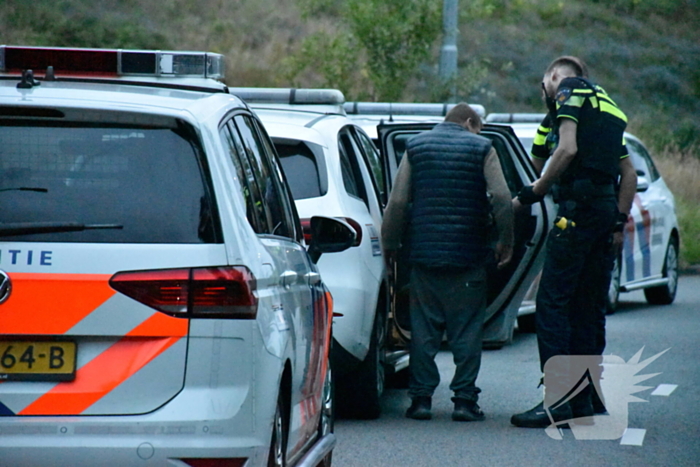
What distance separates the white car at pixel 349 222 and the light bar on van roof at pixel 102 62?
6.45ft

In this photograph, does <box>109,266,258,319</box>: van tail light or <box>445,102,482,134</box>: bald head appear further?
<box>445,102,482,134</box>: bald head

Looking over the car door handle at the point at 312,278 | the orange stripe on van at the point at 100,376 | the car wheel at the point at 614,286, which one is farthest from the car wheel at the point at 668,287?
the orange stripe on van at the point at 100,376

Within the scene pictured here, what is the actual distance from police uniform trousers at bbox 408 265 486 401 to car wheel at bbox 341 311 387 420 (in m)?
0.22

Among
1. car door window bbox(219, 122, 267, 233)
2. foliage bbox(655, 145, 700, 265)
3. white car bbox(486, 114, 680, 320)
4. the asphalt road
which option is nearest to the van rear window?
car door window bbox(219, 122, 267, 233)

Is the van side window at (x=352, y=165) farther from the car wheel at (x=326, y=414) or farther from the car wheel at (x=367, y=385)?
the car wheel at (x=326, y=414)

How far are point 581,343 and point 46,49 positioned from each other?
3.72 meters

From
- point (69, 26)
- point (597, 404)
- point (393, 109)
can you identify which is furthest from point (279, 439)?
point (69, 26)

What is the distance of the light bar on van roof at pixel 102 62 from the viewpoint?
4277 mm

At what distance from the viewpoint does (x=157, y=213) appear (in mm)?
3559

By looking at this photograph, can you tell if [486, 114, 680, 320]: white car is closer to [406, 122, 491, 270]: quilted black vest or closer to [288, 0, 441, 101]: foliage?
[288, 0, 441, 101]: foliage

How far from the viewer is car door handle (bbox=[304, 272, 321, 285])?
15.2ft

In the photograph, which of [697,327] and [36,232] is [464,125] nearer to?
[36,232]

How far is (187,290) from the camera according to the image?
347cm

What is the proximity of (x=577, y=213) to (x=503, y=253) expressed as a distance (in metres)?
0.52
